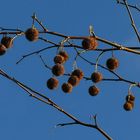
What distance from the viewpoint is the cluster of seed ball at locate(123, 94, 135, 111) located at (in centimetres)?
394

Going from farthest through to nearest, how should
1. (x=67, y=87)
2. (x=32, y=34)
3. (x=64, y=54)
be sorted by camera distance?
(x=64, y=54), (x=67, y=87), (x=32, y=34)

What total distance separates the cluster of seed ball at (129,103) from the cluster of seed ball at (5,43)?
1.07 m

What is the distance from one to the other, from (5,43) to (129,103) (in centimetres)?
115

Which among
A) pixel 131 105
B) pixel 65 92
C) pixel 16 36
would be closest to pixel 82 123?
pixel 65 92

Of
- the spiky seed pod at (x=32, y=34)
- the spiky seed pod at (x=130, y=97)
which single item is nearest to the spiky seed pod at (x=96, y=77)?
the spiky seed pod at (x=130, y=97)

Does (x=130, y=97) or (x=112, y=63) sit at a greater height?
(x=130, y=97)

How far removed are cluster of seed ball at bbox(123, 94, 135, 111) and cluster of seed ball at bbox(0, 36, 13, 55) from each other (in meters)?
1.07

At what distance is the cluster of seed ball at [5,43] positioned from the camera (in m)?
3.41

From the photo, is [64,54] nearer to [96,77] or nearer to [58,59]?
[58,59]

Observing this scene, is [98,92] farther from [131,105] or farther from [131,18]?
[131,18]

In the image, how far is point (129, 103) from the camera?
399 cm

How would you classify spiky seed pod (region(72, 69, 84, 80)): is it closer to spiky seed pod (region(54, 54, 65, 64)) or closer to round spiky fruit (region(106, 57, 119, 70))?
spiky seed pod (region(54, 54, 65, 64))

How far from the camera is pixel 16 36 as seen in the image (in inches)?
132

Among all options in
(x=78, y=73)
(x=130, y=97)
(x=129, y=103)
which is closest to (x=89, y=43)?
→ (x=78, y=73)
